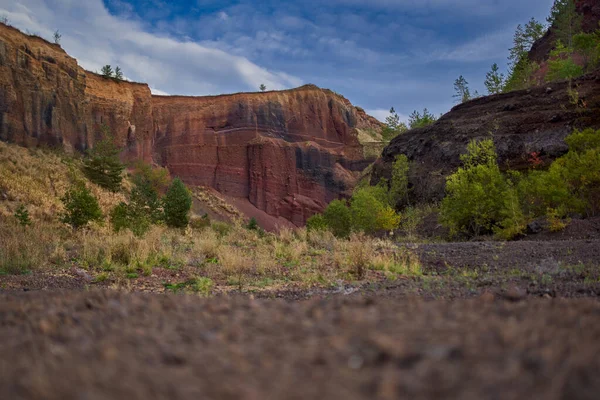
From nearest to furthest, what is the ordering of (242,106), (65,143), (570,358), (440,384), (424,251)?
(440,384) → (570,358) → (424,251) → (65,143) → (242,106)

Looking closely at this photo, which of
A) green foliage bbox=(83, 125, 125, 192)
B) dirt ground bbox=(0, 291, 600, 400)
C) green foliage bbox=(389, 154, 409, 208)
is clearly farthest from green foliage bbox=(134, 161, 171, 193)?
dirt ground bbox=(0, 291, 600, 400)

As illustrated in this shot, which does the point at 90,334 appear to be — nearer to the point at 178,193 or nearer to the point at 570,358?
the point at 570,358

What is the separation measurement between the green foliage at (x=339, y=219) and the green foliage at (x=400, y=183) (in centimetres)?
478

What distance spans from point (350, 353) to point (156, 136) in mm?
58027

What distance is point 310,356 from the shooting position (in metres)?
1.00

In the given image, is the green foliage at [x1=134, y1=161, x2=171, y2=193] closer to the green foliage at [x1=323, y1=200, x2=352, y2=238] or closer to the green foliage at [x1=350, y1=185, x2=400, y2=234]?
the green foliage at [x1=323, y1=200, x2=352, y2=238]

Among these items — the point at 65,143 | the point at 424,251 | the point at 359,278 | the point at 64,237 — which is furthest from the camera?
the point at 65,143

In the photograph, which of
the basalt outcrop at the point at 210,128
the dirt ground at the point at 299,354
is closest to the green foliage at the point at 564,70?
the basalt outcrop at the point at 210,128

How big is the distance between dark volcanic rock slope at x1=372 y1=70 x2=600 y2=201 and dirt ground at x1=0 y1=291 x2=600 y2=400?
29068mm

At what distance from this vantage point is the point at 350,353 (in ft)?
3.42

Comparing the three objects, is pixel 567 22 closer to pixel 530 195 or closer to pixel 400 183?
pixel 400 183

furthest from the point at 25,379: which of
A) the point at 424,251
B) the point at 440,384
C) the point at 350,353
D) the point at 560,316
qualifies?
the point at 424,251

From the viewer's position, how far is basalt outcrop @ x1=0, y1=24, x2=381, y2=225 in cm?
3622

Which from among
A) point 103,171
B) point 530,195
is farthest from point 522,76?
point 103,171
